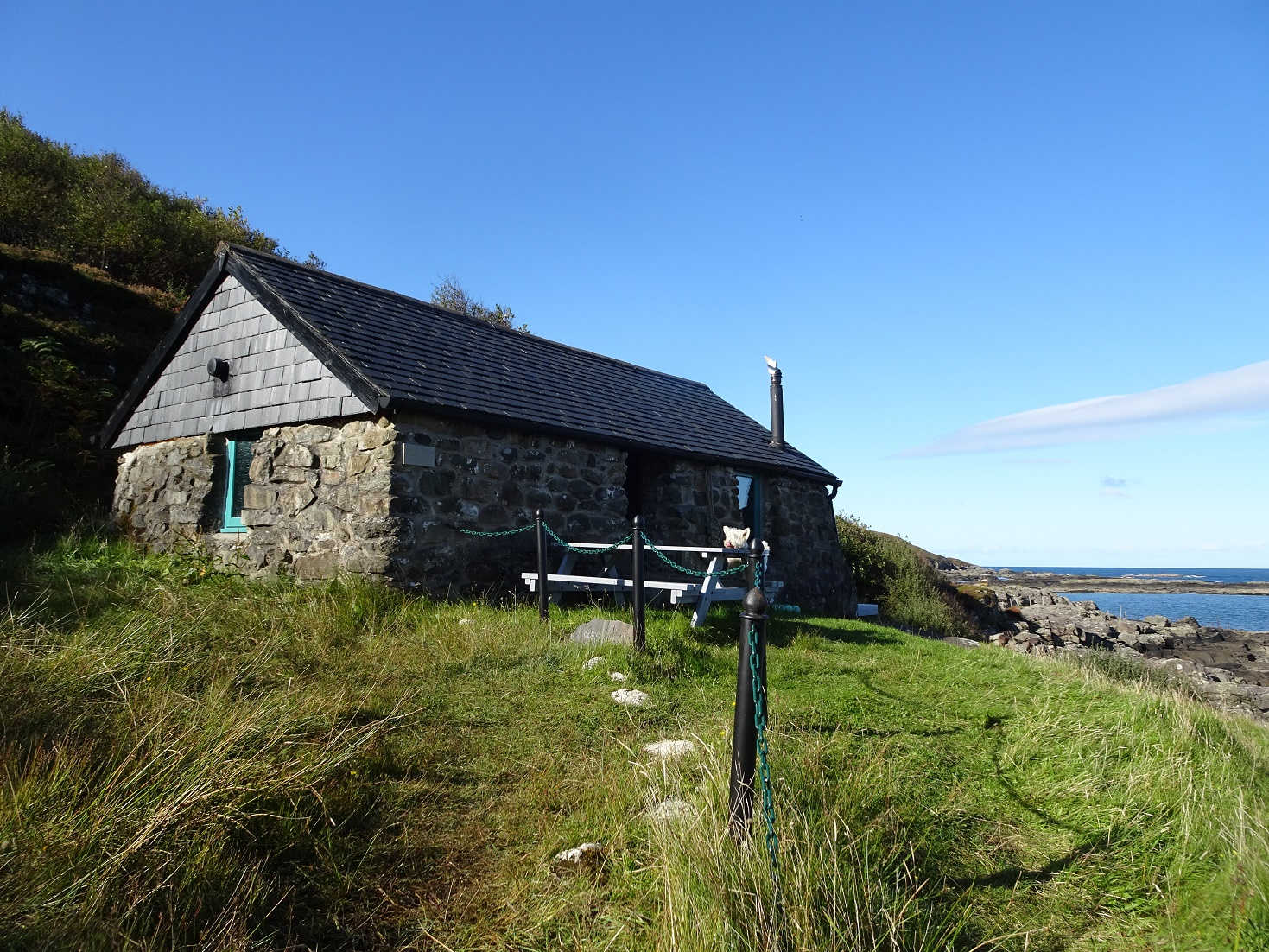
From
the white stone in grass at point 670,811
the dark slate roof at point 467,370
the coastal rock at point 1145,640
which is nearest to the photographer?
the white stone in grass at point 670,811

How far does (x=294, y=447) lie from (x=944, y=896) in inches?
351

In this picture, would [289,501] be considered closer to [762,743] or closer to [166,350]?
[166,350]

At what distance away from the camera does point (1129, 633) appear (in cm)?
1830

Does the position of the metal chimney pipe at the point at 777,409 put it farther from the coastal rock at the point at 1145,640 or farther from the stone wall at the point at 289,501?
the stone wall at the point at 289,501

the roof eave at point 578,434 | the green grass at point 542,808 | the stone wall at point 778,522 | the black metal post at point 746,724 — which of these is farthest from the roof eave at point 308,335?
the black metal post at point 746,724

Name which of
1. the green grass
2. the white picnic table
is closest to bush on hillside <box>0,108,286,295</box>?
the white picnic table

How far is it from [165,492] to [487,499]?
566cm

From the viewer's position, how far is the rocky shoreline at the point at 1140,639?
41.7 ft

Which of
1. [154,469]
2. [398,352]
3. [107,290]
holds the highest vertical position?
[107,290]

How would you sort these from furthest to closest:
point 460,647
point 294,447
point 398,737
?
1. point 294,447
2. point 460,647
3. point 398,737

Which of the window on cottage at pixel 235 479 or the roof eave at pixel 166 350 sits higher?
the roof eave at pixel 166 350

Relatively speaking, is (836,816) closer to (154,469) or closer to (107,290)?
(154,469)

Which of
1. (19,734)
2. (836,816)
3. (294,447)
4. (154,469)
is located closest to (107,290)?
(154,469)

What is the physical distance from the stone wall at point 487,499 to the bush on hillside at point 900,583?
7.26 m
